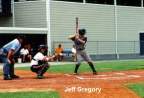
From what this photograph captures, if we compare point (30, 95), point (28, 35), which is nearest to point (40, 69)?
point (30, 95)

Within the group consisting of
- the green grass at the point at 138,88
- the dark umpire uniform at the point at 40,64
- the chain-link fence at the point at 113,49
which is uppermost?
the dark umpire uniform at the point at 40,64

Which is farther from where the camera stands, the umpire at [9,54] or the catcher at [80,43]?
the catcher at [80,43]

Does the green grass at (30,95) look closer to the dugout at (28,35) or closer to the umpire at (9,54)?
the umpire at (9,54)

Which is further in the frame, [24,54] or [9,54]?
[24,54]

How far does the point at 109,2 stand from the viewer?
48.7 m

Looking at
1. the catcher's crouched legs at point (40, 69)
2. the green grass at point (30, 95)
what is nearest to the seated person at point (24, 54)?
the catcher's crouched legs at point (40, 69)

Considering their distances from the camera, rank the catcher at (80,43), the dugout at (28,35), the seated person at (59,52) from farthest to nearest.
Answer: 1. the seated person at (59,52)
2. the dugout at (28,35)
3. the catcher at (80,43)

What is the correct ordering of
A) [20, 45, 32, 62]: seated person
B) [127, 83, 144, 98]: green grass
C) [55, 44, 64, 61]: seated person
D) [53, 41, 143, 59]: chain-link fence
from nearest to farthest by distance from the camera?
[127, 83, 144, 98]: green grass
[20, 45, 32, 62]: seated person
[55, 44, 64, 61]: seated person
[53, 41, 143, 59]: chain-link fence

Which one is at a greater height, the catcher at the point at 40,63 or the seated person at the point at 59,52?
the catcher at the point at 40,63

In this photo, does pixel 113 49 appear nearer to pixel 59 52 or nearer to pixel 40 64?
pixel 59 52

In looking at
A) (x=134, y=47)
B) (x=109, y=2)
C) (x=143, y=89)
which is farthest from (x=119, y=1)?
(x=143, y=89)

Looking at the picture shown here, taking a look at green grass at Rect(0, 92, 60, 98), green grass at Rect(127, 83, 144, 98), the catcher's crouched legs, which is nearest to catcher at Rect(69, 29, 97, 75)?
the catcher's crouched legs

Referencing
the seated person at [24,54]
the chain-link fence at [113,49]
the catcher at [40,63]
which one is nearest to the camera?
the catcher at [40,63]

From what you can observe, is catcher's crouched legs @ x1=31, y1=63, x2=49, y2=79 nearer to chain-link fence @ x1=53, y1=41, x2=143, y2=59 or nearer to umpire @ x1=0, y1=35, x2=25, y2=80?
umpire @ x1=0, y1=35, x2=25, y2=80
